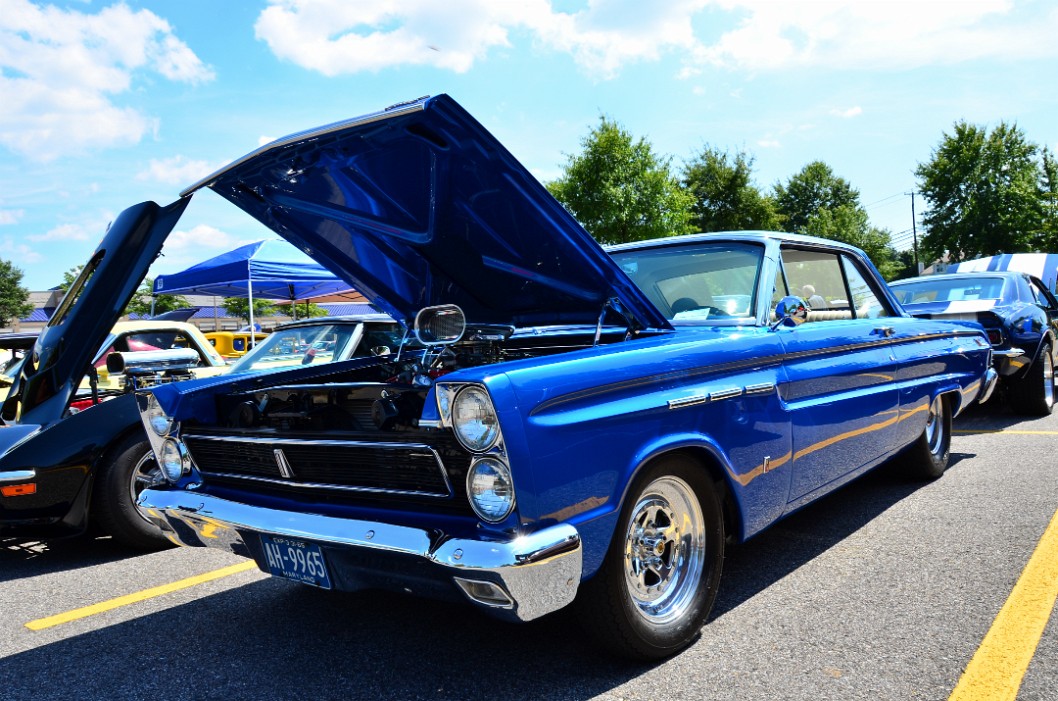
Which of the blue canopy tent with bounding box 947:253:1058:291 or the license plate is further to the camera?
the blue canopy tent with bounding box 947:253:1058:291

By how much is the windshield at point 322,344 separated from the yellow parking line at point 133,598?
233 centimetres

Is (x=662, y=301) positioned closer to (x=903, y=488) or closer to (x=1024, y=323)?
(x=903, y=488)

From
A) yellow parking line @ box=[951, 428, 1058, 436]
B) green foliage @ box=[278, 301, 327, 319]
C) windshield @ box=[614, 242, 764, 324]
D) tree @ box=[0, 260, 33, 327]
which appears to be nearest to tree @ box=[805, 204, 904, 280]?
green foliage @ box=[278, 301, 327, 319]

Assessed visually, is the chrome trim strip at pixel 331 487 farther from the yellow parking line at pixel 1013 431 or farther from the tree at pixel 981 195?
the tree at pixel 981 195

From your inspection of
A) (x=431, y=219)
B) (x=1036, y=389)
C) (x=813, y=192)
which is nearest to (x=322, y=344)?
(x=431, y=219)

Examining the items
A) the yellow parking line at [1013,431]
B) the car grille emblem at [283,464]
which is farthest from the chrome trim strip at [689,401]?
the yellow parking line at [1013,431]

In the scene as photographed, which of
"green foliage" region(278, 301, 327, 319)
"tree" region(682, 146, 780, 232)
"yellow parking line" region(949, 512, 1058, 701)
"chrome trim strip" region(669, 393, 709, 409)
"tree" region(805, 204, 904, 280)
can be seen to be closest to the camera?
"yellow parking line" region(949, 512, 1058, 701)

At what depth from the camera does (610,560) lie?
90.1 inches

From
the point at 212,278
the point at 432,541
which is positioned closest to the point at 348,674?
the point at 432,541

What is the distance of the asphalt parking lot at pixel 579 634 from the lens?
7.85 ft

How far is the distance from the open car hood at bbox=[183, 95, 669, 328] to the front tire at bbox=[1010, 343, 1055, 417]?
5801 millimetres

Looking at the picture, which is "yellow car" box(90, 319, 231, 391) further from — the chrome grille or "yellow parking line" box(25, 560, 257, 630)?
the chrome grille

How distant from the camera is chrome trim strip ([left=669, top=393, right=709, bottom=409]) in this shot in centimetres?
250

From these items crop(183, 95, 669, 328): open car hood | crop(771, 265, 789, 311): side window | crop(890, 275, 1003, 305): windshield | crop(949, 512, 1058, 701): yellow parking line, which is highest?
crop(183, 95, 669, 328): open car hood
